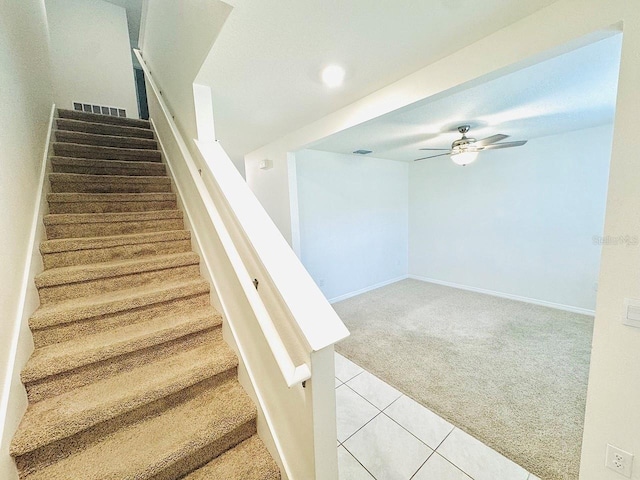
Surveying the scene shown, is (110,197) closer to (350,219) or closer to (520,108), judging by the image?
(350,219)

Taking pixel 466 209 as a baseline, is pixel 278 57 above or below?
above

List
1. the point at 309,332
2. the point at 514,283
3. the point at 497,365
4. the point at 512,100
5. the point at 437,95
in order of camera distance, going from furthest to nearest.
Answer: the point at 514,283 < the point at 497,365 < the point at 512,100 < the point at 437,95 < the point at 309,332

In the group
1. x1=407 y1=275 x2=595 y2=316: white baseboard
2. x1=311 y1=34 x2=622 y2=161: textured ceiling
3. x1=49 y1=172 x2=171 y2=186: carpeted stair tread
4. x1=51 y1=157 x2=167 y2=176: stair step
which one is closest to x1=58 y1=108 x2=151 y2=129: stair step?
x1=51 y1=157 x2=167 y2=176: stair step

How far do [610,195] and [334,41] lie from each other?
5.04ft

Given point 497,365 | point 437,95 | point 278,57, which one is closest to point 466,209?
point 497,365

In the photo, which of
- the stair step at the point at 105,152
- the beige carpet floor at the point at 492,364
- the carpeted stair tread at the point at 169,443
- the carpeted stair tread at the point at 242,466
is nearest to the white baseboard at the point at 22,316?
the carpeted stair tread at the point at 169,443

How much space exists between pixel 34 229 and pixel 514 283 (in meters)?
5.53

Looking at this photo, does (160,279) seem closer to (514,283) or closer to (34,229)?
(34,229)

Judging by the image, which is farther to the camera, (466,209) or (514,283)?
(466,209)

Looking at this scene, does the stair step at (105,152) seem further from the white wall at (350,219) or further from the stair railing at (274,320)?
the white wall at (350,219)

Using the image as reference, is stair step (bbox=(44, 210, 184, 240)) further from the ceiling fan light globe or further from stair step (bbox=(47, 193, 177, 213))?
the ceiling fan light globe

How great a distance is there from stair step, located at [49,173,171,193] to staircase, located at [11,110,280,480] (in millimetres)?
12

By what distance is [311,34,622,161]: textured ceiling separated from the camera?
5.49 feet

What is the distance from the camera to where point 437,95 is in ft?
5.41
